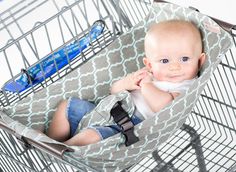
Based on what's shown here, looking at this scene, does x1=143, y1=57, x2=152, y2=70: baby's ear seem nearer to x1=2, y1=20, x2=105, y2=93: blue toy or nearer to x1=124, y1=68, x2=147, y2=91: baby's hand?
x1=124, y1=68, x2=147, y2=91: baby's hand

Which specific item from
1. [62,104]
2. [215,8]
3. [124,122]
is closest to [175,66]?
[124,122]

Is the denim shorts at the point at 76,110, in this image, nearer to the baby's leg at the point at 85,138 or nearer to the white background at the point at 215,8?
the baby's leg at the point at 85,138

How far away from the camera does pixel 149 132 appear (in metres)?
1.78

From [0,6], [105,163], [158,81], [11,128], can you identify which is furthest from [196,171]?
[0,6]

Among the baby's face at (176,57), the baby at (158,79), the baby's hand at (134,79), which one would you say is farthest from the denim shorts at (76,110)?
the baby's face at (176,57)

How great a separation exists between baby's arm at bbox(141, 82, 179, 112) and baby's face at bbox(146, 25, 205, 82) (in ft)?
0.16

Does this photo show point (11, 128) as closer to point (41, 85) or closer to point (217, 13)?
point (41, 85)

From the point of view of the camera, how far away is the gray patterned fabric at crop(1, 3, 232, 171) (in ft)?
5.75

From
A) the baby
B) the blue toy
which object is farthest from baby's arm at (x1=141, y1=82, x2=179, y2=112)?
the blue toy

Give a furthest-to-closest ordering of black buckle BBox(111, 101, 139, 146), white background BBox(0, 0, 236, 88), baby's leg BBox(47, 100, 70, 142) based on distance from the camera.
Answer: white background BBox(0, 0, 236, 88) → baby's leg BBox(47, 100, 70, 142) → black buckle BBox(111, 101, 139, 146)

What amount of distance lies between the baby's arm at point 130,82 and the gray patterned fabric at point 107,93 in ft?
0.20

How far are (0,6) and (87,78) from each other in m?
1.51

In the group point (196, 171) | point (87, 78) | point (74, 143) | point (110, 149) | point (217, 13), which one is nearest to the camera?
point (110, 149)

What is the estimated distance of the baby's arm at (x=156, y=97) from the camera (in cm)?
190
